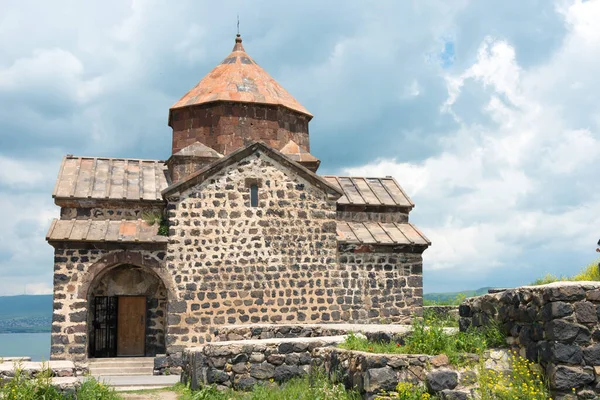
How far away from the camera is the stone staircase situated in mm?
15290

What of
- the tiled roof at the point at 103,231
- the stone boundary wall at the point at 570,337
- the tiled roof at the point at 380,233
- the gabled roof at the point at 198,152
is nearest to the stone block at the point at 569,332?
the stone boundary wall at the point at 570,337

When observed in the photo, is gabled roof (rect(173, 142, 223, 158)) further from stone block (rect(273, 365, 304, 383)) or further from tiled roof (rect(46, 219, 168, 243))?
stone block (rect(273, 365, 304, 383))

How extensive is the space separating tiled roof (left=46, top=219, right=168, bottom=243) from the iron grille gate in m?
1.94

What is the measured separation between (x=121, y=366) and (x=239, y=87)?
7.66 metres

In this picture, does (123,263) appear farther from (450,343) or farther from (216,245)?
(450,343)

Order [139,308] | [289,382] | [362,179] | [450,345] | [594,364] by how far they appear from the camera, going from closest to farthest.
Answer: [594,364]
[450,345]
[289,382]
[139,308]
[362,179]

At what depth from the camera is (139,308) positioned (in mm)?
17000

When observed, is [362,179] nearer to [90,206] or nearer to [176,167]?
[176,167]

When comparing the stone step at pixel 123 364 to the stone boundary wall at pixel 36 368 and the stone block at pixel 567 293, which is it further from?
the stone block at pixel 567 293

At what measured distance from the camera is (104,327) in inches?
665

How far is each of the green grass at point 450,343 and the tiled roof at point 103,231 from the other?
858cm

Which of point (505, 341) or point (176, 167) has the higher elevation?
point (176, 167)

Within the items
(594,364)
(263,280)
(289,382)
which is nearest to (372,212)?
(263,280)

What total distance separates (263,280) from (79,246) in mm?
4173
